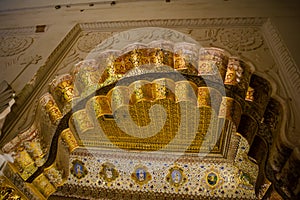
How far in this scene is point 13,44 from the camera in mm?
2795

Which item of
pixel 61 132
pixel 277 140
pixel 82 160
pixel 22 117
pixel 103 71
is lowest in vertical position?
pixel 82 160

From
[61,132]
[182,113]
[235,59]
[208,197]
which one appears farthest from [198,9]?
[208,197]

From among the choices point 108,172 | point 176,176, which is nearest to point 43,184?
point 108,172

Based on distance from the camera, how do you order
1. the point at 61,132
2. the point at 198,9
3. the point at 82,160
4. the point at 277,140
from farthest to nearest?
the point at 82,160
the point at 198,9
the point at 61,132
the point at 277,140

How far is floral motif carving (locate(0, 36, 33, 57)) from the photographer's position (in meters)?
2.72

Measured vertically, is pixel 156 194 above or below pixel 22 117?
below

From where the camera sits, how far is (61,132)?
8.29 feet

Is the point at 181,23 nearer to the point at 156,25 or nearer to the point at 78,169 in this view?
the point at 156,25

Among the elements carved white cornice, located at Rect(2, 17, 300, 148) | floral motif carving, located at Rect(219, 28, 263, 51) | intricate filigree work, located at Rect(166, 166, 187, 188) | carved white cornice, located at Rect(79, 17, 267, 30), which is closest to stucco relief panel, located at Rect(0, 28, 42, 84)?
carved white cornice, located at Rect(2, 17, 300, 148)

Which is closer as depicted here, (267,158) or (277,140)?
(277,140)

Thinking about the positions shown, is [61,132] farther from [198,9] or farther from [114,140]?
[114,140]

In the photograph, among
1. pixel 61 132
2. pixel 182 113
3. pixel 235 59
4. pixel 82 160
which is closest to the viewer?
pixel 235 59

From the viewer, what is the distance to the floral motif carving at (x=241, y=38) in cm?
243

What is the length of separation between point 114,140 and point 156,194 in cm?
90
